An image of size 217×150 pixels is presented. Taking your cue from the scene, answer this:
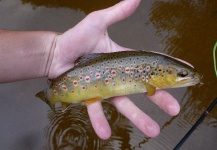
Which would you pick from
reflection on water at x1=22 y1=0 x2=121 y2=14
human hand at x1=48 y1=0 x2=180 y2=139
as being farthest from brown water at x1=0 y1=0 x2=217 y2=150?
human hand at x1=48 y1=0 x2=180 y2=139

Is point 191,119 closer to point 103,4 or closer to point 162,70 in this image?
point 162,70

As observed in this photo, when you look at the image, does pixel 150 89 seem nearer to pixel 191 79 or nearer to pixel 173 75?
pixel 173 75

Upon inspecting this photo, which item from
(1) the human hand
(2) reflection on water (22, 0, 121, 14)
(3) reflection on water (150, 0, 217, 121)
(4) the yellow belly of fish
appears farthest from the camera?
(2) reflection on water (22, 0, 121, 14)

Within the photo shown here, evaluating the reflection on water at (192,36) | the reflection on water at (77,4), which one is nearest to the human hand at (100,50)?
the reflection on water at (192,36)

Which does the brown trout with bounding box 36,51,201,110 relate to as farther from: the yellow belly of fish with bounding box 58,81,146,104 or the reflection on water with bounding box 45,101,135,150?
the reflection on water with bounding box 45,101,135,150

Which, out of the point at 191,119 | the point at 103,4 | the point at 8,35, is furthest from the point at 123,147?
the point at 103,4

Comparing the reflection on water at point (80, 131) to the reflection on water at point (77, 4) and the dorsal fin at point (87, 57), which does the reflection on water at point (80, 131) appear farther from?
the reflection on water at point (77, 4)
